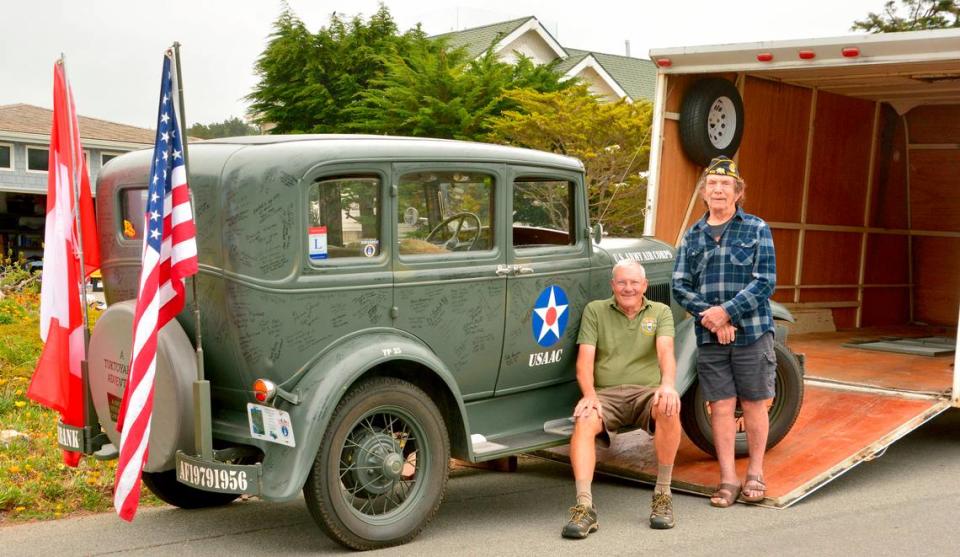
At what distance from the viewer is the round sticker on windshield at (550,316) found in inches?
237

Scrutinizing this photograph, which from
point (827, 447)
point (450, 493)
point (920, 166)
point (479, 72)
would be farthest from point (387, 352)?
point (479, 72)

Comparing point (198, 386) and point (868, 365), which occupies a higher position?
point (198, 386)

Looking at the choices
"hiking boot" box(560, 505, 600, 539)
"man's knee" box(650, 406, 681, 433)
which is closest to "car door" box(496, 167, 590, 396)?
"man's knee" box(650, 406, 681, 433)

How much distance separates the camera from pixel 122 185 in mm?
5750

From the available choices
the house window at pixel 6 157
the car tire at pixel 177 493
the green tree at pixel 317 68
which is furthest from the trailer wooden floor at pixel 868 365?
the house window at pixel 6 157

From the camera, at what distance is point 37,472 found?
6402mm

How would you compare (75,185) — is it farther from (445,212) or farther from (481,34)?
(481,34)

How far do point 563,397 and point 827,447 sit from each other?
68.5 inches

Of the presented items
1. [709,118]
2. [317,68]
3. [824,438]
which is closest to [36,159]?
[317,68]

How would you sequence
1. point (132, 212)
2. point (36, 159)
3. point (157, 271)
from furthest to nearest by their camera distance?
point (36, 159)
point (132, 212)
point (157, 271)

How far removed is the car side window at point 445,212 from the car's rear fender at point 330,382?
1.76 feet

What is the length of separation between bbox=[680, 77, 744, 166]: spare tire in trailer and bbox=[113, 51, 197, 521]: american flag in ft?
17.8

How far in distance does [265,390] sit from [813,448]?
11.9 ft

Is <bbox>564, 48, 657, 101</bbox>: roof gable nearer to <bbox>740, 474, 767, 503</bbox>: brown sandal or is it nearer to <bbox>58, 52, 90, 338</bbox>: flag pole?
<bbox>740, 474, 767, 503</bbox>: brown sandal
